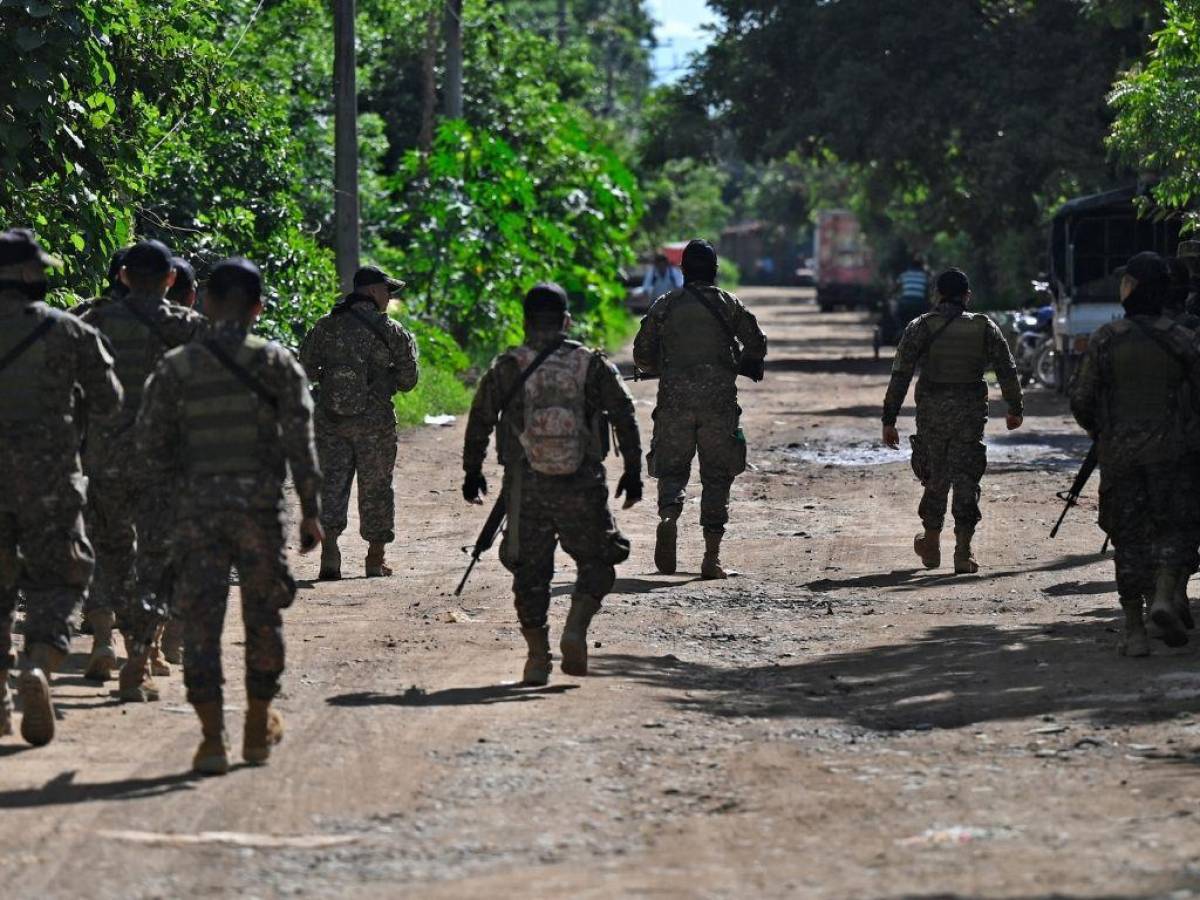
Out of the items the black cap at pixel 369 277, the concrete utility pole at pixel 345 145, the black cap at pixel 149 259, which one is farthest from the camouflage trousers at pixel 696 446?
the concrete utility pole at pixel 345 145

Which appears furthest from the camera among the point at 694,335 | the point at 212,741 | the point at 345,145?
the point at 345,145

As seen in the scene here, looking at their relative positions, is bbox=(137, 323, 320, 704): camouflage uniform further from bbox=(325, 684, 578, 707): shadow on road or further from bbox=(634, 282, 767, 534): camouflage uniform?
bbox=(634, 282, 767, 534): camouflage uniform

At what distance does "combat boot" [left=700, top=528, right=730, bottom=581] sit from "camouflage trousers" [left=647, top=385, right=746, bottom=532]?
0.17 metres

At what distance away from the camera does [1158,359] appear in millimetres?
10734

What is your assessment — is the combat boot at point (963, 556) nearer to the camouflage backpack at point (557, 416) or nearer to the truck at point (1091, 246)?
the camouflage backpack at point (557, 416)

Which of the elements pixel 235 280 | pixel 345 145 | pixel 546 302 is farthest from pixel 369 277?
pixel 345 145

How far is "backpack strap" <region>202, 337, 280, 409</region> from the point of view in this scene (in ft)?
26.5

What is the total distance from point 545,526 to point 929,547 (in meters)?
4.93

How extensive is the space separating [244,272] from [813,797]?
2761mm

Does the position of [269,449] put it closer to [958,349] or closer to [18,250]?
[18,250]

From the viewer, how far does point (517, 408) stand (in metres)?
9.99

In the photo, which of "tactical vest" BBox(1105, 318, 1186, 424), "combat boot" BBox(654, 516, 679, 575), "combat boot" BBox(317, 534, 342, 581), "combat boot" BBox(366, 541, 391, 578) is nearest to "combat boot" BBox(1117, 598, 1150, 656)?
"tactical vest" BBox(1105, 318, 1186, 424)

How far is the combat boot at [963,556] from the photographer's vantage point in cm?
1408

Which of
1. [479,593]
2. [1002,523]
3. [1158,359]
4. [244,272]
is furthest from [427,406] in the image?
[244,272]
